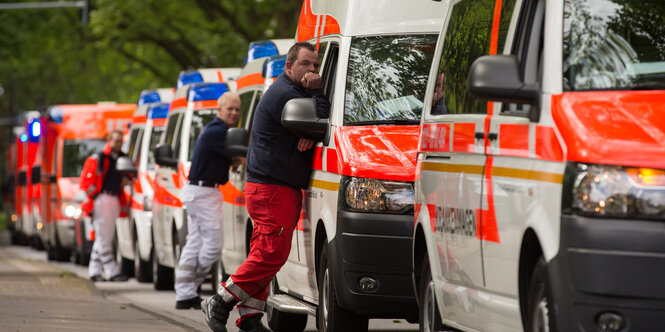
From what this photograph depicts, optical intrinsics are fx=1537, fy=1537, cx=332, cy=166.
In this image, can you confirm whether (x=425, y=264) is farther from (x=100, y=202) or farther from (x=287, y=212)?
(x=100, y=202)

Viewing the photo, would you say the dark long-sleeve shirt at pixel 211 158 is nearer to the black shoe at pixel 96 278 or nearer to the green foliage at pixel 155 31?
the black shoe at pixel 96 278

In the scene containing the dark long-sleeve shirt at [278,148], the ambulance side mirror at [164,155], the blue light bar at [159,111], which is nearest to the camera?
the dark long-sleeve shirt at [278,148]

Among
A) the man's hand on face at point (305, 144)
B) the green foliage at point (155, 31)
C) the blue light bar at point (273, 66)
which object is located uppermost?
the green foliage at point (155, 31)

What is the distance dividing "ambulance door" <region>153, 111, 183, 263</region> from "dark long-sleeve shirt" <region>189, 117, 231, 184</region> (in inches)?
107

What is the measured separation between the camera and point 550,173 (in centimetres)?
590

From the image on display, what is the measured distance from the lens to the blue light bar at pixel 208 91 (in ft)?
53.4

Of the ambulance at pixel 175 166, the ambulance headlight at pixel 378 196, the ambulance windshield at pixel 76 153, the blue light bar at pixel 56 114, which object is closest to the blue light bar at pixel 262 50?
the ambulance at pixel 175 166

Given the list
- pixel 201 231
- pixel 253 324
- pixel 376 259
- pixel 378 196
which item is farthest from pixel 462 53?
pixel 201 231

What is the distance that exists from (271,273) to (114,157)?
33.0 feet

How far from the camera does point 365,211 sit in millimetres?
8852

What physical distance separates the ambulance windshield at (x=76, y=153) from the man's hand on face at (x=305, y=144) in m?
16.6

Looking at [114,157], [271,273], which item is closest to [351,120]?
[271,273]

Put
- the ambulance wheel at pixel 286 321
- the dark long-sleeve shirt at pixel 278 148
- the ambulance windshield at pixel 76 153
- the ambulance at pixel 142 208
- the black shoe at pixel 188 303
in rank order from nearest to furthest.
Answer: the dark long-sleeve shirt at pixel 278 148, the ambulance wheel at pixel 286 321, the black shoe at pixel 188 303, the ambulance at pixel 142 208, the ambulance windshield at pixel 76 153

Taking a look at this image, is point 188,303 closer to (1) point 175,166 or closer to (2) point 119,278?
(1) point 175,166
